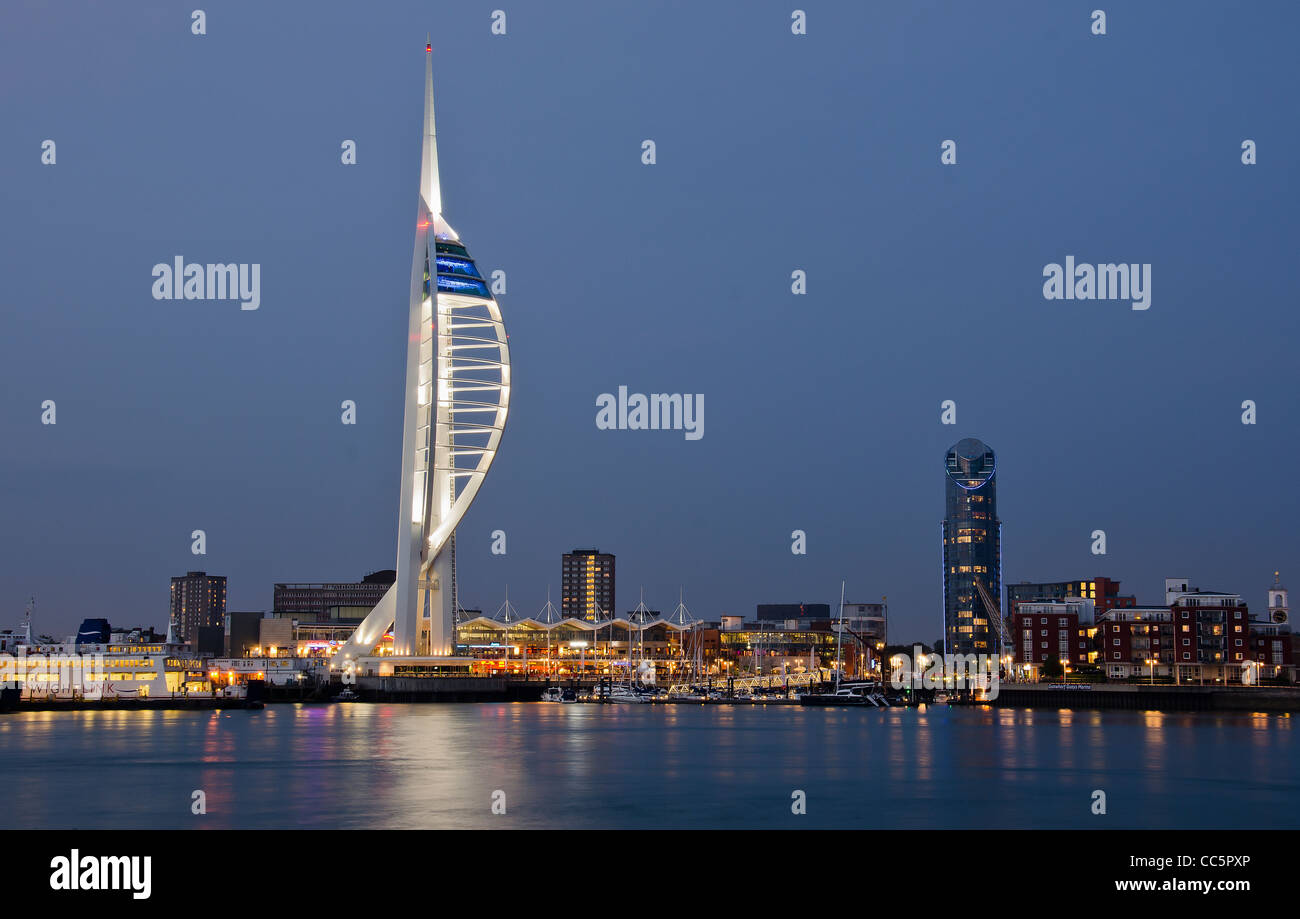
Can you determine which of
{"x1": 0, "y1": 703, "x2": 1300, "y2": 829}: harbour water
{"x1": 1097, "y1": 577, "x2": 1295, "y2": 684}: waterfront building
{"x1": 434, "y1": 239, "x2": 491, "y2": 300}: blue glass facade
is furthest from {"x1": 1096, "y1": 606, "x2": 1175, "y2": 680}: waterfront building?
{"x1": 434, "y1": 239, "x2": 491, "y2": 300}: blue glass facade

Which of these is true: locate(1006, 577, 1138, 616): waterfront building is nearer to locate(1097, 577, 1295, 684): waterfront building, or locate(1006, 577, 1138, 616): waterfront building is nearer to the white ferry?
locate(1097, 577, 1295, 684): waterfront building

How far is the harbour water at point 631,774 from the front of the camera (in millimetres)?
33750

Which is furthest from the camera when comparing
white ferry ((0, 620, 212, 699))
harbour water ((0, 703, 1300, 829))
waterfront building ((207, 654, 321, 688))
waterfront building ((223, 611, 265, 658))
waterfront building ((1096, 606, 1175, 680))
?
waterfront building ((223, 611, 265, 658))

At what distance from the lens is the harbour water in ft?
111

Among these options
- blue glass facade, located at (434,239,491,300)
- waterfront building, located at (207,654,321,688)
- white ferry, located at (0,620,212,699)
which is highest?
blue glass facade, located at (434,239,491,300)

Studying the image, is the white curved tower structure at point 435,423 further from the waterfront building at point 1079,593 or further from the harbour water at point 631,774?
the waterfront building at point 1079,593

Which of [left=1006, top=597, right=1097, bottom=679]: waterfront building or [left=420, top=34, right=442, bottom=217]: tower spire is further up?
[left=420, top=34, right=442, bottom=217]: tower spire

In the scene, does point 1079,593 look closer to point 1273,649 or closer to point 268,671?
point 1273,649

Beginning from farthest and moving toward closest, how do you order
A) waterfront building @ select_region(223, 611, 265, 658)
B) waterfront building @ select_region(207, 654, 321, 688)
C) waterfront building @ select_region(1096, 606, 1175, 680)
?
1. waterfront building @ select_region(223, 611, 265, 658)
2. waterfront building @ select_region(1096, 606, 1175, 680)
3. waterfront building @ select_region(207, 654, 321, 688)

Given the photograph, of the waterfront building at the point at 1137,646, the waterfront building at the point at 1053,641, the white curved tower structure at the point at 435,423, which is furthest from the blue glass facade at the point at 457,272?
the waterfront building at the point at 1137,646
